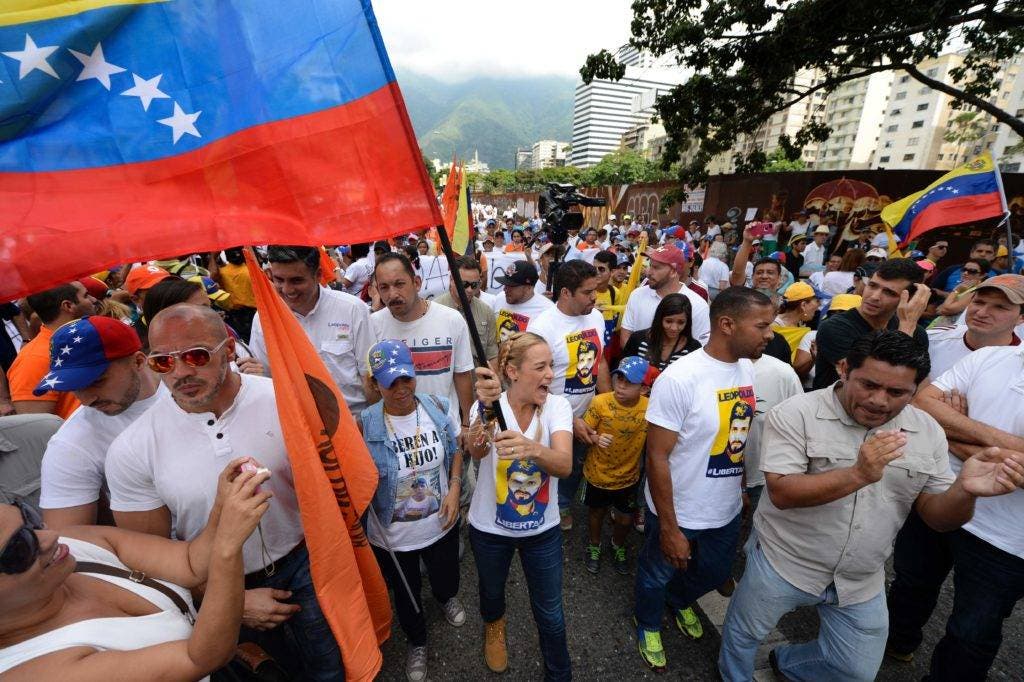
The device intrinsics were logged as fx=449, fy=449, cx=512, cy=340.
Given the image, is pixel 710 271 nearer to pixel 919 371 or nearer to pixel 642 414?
pixel 642 414

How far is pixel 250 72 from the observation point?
144 cm

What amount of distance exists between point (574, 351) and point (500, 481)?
1554 millimetres

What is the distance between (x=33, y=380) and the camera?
2.61 metres

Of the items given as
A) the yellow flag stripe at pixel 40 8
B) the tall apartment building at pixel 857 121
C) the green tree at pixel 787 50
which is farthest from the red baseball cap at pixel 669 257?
the tall apartment building at pixel 857 121

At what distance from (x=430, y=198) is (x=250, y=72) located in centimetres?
67

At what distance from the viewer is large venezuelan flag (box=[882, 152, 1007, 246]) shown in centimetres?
436

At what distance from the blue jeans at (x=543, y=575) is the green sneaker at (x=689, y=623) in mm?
896

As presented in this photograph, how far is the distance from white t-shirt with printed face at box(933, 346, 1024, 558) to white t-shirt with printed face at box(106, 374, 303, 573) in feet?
11.2

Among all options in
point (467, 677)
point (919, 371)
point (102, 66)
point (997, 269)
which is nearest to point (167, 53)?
point (102, 66)

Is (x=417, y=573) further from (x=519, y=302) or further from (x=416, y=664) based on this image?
(x=519, y=302)

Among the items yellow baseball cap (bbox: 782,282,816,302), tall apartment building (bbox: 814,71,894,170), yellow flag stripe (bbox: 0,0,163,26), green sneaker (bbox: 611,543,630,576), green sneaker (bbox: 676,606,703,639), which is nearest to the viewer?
yellow flag stripe (bbox: 0,0,163,26)

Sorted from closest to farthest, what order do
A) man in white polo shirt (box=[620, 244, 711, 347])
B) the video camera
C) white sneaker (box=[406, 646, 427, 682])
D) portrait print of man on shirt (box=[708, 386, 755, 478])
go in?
portrait print of man on shirt (box=[708, 386, 755, 478]) < white sneaker (box=[406, 646, 427, 682]) < man in white polo shirt (box=[620, 244, 711, 347]) < the video camera

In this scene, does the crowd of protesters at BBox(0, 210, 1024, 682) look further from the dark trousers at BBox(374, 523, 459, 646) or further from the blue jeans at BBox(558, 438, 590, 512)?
the blue jeans at BBox(558, 438, 590, 512)

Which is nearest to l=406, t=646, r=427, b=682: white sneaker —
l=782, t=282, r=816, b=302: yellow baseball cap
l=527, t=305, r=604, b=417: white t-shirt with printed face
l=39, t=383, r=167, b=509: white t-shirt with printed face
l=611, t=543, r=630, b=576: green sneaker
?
l=611, t=543, r=630, b=576: green sneaker
